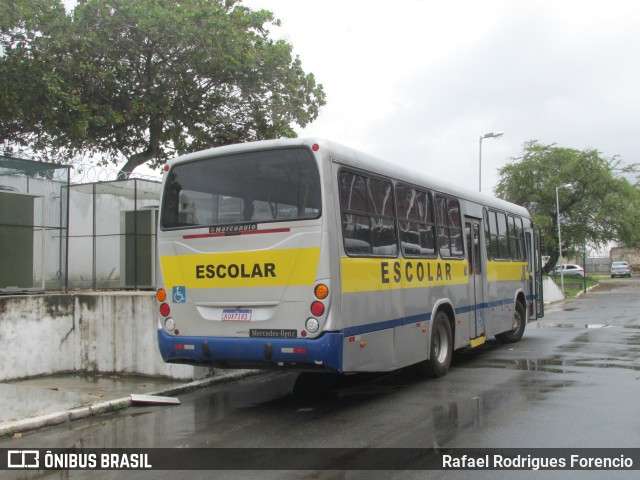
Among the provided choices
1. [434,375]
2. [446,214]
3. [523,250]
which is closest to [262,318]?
[434,375]

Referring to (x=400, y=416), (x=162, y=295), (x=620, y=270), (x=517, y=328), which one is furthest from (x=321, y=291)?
(x=620, y=270)

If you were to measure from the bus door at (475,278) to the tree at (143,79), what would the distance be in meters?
9.53

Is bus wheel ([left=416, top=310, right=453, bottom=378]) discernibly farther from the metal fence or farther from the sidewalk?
the metal fence

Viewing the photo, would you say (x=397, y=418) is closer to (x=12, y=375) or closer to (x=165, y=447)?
(x=165, y=447)

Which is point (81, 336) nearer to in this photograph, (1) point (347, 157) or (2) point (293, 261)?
(2) point (293, 261)

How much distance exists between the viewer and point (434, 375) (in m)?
9.22

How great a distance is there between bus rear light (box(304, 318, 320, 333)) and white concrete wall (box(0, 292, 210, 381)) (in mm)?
3544

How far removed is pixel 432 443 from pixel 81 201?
1029cm

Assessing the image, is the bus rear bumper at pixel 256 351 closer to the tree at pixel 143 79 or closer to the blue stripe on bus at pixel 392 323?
the blue stripe on bus at pixel 392 323

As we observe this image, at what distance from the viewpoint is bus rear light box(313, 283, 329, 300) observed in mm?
6586

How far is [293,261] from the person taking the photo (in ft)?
22.3

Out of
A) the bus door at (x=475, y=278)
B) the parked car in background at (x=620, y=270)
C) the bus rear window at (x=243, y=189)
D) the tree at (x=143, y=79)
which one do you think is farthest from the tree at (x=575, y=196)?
the bus rear window at (x=243, y=189)

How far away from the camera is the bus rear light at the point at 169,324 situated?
7.58 m

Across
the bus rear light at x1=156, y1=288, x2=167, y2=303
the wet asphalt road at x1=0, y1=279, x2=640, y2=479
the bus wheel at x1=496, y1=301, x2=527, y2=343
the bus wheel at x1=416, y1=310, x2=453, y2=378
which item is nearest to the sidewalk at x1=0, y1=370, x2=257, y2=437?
the wet asphalt road at x1=0, y1=279, x2=640, y2=479
